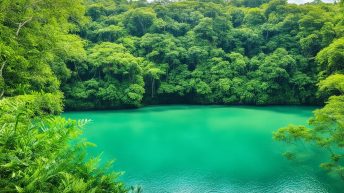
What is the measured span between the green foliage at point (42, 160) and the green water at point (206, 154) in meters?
3.26

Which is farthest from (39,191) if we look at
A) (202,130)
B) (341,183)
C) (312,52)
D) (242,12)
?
(242,12)

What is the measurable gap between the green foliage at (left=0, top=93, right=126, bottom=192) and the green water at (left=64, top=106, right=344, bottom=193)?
10.7ft

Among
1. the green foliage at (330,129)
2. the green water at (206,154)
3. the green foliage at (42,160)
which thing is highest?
the green foliage at (42,160)

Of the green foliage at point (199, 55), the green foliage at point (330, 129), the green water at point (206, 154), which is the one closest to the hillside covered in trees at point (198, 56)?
the green foliage at point (199, 55)

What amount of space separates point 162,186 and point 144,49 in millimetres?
19823

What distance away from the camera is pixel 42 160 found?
261 centimetres

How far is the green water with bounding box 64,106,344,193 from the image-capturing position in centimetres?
843

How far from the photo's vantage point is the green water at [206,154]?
27.7 feet

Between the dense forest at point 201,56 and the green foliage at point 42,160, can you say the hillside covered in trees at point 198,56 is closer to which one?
the dense forest at point 201,56

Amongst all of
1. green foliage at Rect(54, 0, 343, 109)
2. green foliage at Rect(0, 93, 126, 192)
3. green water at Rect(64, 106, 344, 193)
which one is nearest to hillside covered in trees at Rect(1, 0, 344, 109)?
green foliage at Rect(54, 0, 343, 109)

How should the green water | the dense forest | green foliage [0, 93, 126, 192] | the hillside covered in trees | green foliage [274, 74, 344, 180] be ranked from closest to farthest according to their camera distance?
green foliage [0, 93, 126, 192], green foliage [274, 74, 344, 180], the green water, the dense forest, the hillside covered in trees

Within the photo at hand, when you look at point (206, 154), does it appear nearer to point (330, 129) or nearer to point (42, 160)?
point (330, 129)

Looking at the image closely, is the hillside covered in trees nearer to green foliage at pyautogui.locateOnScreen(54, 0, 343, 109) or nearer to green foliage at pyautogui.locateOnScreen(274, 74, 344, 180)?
green foliage at pyautogui.locateOnScreen(54, 0, 343, 109)

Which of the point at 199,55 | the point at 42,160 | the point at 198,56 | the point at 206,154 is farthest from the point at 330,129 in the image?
the point at 198,56
